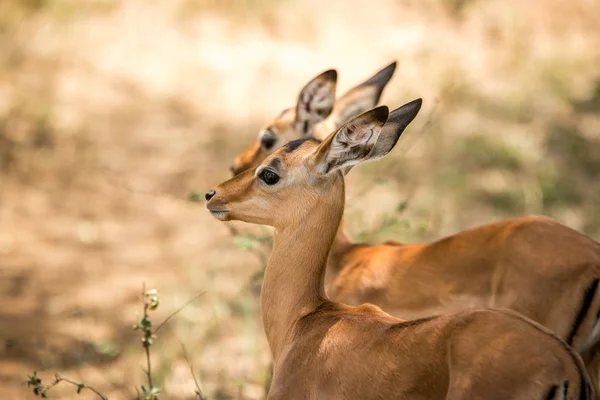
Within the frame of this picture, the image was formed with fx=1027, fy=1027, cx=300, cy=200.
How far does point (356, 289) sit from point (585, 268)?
54.6 inches

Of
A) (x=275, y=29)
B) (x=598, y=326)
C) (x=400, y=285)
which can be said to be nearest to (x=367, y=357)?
(x=598, y=326)

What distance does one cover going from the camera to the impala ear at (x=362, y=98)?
6258 millimetres

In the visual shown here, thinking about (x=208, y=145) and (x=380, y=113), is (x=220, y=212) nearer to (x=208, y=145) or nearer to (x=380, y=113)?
(x=380, y=113)

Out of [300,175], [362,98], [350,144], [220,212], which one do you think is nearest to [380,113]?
[350,144]

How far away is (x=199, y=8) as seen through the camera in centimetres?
1132

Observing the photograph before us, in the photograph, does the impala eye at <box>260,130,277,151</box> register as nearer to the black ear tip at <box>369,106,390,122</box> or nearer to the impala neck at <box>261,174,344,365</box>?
the impala neck at <box>261,174,344,365</box>

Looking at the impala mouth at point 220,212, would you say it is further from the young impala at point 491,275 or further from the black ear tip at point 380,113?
the young impala at point 491,275

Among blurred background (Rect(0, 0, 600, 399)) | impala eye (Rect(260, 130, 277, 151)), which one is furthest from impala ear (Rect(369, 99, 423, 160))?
impala eye (Rect(260, 130, 277, 151))

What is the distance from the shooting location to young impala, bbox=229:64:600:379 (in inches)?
189

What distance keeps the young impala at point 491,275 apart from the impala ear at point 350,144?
1219 mm

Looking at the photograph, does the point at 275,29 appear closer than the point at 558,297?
No

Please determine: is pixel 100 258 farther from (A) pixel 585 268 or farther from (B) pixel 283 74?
(A) pixel 585 268

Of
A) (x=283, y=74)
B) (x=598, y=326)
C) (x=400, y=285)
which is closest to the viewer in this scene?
(x=598, y=326)

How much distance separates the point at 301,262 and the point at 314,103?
78.1 inches
